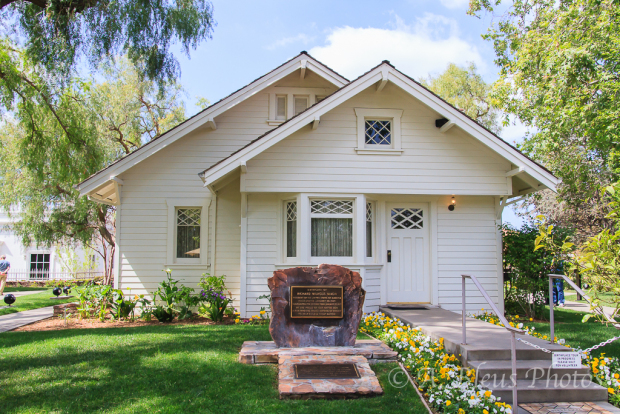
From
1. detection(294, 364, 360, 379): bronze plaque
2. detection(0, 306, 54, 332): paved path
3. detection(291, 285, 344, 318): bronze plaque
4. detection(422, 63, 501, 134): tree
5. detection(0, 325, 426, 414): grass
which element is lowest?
detection(0, 306, 54, 332): paved path

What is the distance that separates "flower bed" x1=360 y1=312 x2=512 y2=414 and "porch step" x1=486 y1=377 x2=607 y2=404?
0.23 metres

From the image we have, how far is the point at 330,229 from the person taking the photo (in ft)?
30.7

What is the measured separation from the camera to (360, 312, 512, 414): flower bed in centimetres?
447

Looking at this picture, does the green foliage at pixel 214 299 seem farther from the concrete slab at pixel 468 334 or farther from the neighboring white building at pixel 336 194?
the concrete slab at pixel 468 334

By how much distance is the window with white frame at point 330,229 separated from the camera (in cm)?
929

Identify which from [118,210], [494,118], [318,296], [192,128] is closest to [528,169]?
[318,296]

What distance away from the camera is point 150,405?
175 inches

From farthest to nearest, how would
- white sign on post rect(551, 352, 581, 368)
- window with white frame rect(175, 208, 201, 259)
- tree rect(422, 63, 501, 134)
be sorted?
tree rect(422, 63, 501, 134)
window with white frame rect(175, 208, 201, 259)
white sign on post rect(551, 352, 581, 368)

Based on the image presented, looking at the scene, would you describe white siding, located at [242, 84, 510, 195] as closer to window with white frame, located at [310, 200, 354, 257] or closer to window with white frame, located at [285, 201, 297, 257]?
window with white frame, located at [310, 200, 354, 257]

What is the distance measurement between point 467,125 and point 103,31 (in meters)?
8.44

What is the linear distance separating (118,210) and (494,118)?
23.8 meters

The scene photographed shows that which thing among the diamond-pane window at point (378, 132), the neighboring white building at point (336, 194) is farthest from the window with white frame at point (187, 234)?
the diamond-pane window at point (378, 132)

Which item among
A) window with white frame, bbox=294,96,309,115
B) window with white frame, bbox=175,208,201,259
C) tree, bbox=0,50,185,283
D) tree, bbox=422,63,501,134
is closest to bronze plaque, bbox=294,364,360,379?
window with white frame, bbox=175,208,201,259

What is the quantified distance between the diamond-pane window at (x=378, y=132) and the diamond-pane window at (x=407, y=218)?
1.66 meters
